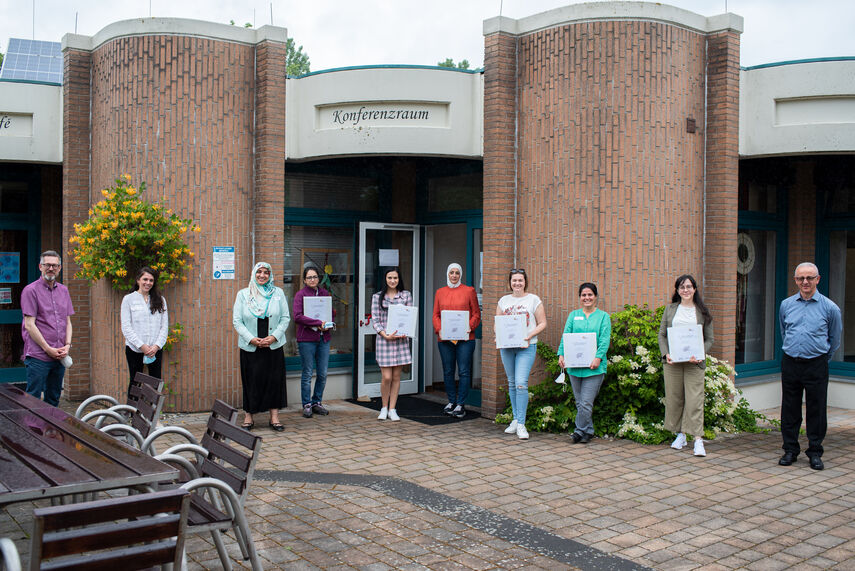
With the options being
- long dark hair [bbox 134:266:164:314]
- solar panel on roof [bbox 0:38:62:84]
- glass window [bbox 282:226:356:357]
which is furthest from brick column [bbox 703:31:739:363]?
solar panel on roof [bbox 0:38:62:84]

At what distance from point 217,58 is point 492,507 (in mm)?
6462

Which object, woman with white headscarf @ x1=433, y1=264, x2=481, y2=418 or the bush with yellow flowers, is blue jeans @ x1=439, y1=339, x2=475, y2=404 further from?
the bush with yellow flowers

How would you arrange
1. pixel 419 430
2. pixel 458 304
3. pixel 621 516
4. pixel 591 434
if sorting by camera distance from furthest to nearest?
1. pixel 458 304
2. pixel 419 430
3. pixel 591 434
4. pixel 621 516

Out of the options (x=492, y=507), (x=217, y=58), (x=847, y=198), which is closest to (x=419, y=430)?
(x=492, y=507)

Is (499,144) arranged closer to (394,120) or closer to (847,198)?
(394,120)

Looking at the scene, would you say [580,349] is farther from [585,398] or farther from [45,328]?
[45,328]

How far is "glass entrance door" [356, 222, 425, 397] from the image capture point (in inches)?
418

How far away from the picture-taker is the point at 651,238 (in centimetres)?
886

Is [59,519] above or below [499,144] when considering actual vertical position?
below

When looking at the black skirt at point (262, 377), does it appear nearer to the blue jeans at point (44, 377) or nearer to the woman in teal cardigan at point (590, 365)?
the blue jeans at point (44, 377)

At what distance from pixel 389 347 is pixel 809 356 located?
4.49 m

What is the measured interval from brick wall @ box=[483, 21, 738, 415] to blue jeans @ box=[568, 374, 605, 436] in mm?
926

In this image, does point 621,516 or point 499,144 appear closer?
point 621,516

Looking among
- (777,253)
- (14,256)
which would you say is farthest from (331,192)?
(777,253)
